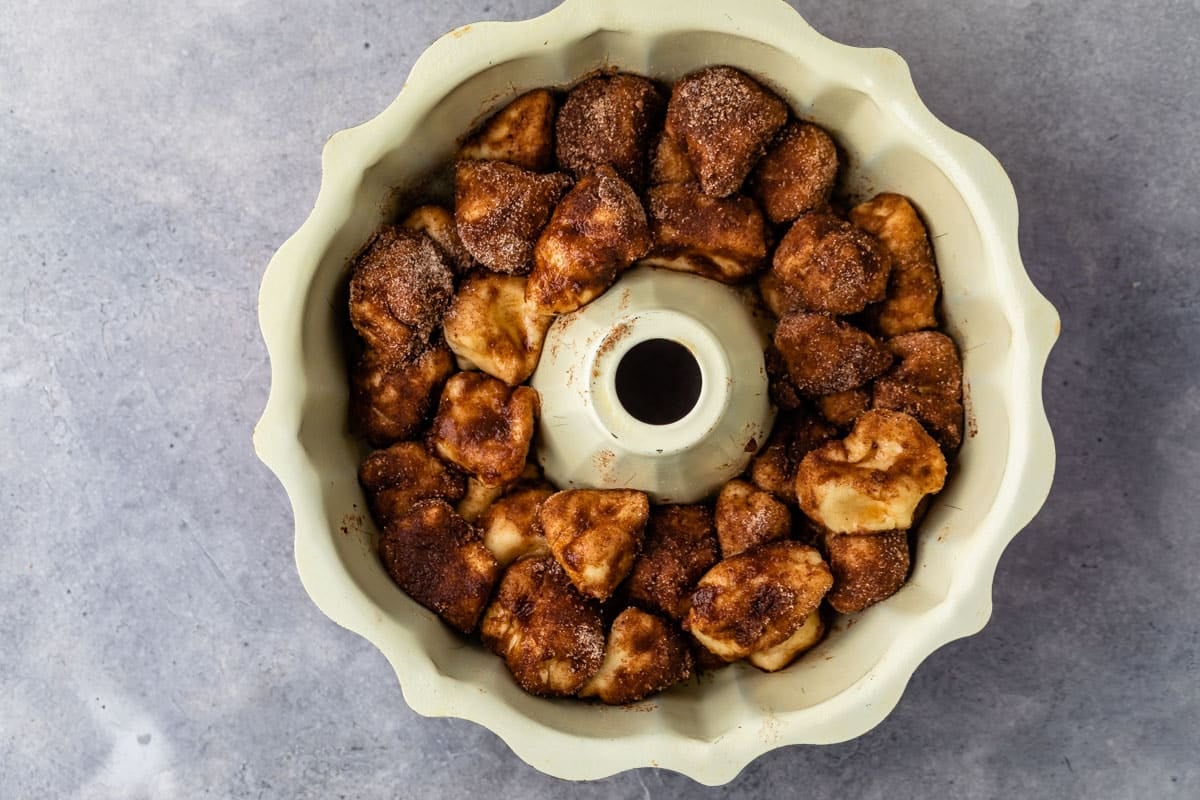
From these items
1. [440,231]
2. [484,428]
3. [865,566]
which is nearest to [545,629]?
[484,428]

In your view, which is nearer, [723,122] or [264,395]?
[723,122]

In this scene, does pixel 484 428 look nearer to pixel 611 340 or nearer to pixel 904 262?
pixel 611 340

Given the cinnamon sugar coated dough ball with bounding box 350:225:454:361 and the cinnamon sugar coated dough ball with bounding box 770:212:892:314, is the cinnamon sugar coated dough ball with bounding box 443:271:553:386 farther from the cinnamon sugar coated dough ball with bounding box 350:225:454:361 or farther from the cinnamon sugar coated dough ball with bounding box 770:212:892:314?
the cinnamon sugar coated dough ball with bounding box 770:212:892:314

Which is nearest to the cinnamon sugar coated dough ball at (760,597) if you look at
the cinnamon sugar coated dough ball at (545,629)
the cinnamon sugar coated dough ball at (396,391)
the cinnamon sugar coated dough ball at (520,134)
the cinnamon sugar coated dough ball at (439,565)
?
the cinnamon sugar coated dough ball at (545,629)

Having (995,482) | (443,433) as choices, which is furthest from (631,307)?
(995,482)

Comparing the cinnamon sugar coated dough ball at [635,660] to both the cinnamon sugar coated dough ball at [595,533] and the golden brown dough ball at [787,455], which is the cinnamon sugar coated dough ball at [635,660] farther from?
the golden brown dough ball at [787,455]

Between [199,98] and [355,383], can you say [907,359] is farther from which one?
[199,98]
